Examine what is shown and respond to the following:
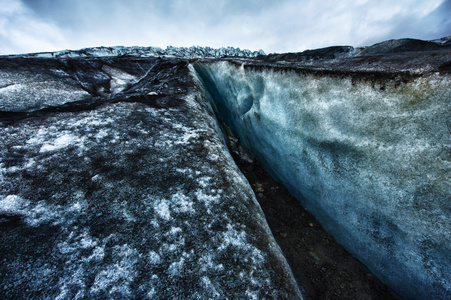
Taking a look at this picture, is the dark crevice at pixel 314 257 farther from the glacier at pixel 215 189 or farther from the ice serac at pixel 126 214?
the ice serac at pixel 126 214

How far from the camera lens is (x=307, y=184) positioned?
2336mm

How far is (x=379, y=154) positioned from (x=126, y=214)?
1.97m

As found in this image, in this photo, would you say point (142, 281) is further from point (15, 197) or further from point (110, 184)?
point (15, 197)

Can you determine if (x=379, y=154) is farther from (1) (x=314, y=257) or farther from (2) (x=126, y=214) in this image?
(2) (x=126, y=214)

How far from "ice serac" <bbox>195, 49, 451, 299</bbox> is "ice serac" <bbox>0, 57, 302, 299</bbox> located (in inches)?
40.2

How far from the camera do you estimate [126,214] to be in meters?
1.21

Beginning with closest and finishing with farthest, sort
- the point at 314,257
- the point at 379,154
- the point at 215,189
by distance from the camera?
the point at 215,189, the point at 379,154, the point at 314,257

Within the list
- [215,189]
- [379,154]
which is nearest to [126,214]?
[215,189]

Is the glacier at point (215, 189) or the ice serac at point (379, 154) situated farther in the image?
the ice serac at point (379, 154)

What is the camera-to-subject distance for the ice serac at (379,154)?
1296mm

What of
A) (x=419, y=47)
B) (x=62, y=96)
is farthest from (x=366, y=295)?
(x=62, y=96)

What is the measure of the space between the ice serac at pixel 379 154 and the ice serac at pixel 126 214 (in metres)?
1.02

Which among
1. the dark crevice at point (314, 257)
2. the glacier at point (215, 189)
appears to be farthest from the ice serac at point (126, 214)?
the dark crevice at point (314, 257)

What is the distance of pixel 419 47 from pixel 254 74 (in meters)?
3.36
